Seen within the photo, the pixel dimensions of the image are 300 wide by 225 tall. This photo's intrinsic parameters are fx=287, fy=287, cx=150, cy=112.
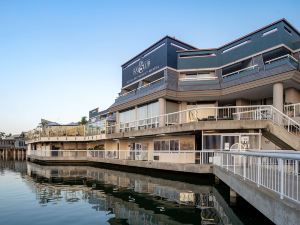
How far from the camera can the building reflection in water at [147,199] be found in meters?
11.5

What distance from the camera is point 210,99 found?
3047 cm

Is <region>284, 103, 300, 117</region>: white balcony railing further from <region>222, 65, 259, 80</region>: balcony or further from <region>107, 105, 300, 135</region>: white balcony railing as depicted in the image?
<region>222, 65, 259, 80</region>: balcony

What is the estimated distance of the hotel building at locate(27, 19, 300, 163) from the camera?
20.6m

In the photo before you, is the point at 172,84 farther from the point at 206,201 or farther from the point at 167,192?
the point at 206,201

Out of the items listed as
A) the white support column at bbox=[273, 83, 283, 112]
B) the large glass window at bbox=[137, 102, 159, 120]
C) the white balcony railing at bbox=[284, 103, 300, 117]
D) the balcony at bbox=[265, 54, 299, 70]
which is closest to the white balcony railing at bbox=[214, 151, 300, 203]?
the white support column at bbox=[273, 83, 283, 112]

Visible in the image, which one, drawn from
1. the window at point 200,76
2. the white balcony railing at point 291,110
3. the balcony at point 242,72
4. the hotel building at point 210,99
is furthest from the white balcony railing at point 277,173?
the window at point 200,76

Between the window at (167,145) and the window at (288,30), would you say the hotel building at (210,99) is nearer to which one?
the window at (167,145)

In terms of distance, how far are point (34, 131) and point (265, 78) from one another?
41.0 m

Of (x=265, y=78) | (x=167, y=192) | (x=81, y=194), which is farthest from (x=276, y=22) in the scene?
(x=81, y=194)

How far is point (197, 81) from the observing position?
30.3 metres

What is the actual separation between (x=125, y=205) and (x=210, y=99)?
19.1 m

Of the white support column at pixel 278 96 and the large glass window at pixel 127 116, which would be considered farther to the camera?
the large glass window at pixel 127 116

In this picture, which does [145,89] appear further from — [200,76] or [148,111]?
[200,76]

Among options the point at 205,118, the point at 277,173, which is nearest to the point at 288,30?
the point at 205,118
